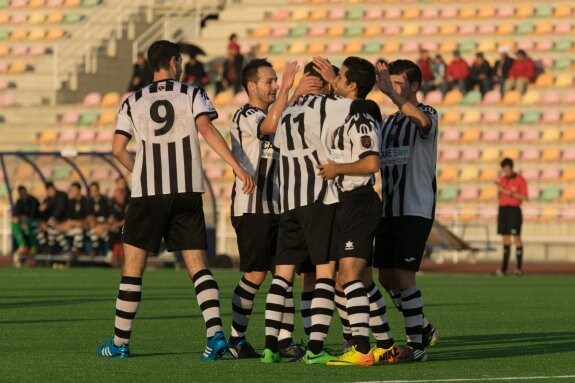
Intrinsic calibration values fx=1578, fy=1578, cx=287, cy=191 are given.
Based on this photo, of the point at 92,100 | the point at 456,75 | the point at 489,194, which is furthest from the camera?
the point at 92,100

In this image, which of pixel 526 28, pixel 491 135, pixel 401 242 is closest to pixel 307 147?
pixel 401 242

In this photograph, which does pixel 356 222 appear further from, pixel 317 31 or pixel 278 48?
pixel 317 31

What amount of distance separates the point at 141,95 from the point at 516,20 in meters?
27.2

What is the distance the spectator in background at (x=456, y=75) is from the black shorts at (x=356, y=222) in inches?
952

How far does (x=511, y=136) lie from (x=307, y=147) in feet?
76.8

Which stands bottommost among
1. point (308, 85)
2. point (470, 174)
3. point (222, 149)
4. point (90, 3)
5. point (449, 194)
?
point (449, 194)

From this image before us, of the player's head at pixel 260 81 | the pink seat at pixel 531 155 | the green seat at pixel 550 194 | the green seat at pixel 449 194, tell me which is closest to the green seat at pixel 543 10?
the pink seat at pixel 531 155

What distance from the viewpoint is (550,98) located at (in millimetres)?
33844

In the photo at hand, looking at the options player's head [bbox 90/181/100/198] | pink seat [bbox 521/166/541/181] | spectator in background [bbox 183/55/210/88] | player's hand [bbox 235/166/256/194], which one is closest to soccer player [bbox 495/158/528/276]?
pink seat [bbox 521/166/541/181]

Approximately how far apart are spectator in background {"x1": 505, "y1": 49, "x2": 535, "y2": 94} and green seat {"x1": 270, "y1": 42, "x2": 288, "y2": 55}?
247 inches

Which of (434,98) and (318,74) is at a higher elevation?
(434,98)

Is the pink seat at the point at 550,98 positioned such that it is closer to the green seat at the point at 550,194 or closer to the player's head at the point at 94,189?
the green seat at the point at 550,194

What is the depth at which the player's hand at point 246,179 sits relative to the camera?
10.3 m

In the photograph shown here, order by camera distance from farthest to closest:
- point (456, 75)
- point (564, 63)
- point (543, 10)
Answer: point (543, 10) < point (564, 63) < point (456, 75)
